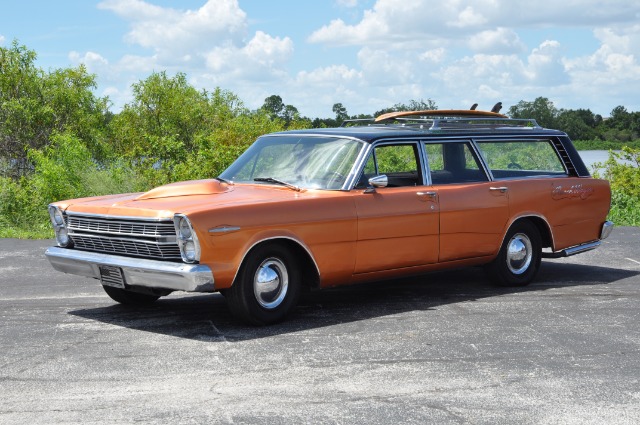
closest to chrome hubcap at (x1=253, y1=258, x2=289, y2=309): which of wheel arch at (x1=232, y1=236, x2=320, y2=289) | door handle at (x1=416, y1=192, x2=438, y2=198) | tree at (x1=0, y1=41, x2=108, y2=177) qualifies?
wheel arch at (x1=232, y1=236, x2=320, y2=289)

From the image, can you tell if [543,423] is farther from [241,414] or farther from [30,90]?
[30,90]

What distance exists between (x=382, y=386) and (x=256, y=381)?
807 millimetres

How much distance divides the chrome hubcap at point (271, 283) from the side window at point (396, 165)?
1.15 m

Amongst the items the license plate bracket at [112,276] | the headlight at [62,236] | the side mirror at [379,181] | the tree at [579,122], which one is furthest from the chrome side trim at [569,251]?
the tree at [579,122]

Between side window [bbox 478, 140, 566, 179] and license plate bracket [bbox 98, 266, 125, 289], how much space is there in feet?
13.3

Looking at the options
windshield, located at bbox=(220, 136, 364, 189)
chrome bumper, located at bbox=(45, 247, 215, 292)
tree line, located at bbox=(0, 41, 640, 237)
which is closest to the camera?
chrome bumper, located at bbox=(45, 247, 215, 292)

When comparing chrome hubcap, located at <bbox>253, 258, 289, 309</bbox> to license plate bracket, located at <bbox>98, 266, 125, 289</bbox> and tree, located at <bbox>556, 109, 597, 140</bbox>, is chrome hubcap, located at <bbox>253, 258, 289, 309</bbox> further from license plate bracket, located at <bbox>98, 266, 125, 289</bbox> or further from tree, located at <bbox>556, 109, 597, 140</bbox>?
tree, located at <bbox>556, 109, 597, 140</bbox>

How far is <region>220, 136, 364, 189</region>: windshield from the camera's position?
344 inches

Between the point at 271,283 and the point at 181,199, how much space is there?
102 cm

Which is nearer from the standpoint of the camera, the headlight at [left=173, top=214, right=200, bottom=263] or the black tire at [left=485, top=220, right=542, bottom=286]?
the headlight at [left=173, top=214, right=200, bottom=263]

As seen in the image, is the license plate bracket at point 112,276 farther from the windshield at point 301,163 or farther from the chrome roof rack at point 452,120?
the chrome roof rack at point 452,120

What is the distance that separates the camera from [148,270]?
768 centimetres

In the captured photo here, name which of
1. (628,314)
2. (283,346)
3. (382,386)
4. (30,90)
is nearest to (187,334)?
(283,346)

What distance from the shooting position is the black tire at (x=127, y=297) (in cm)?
909
